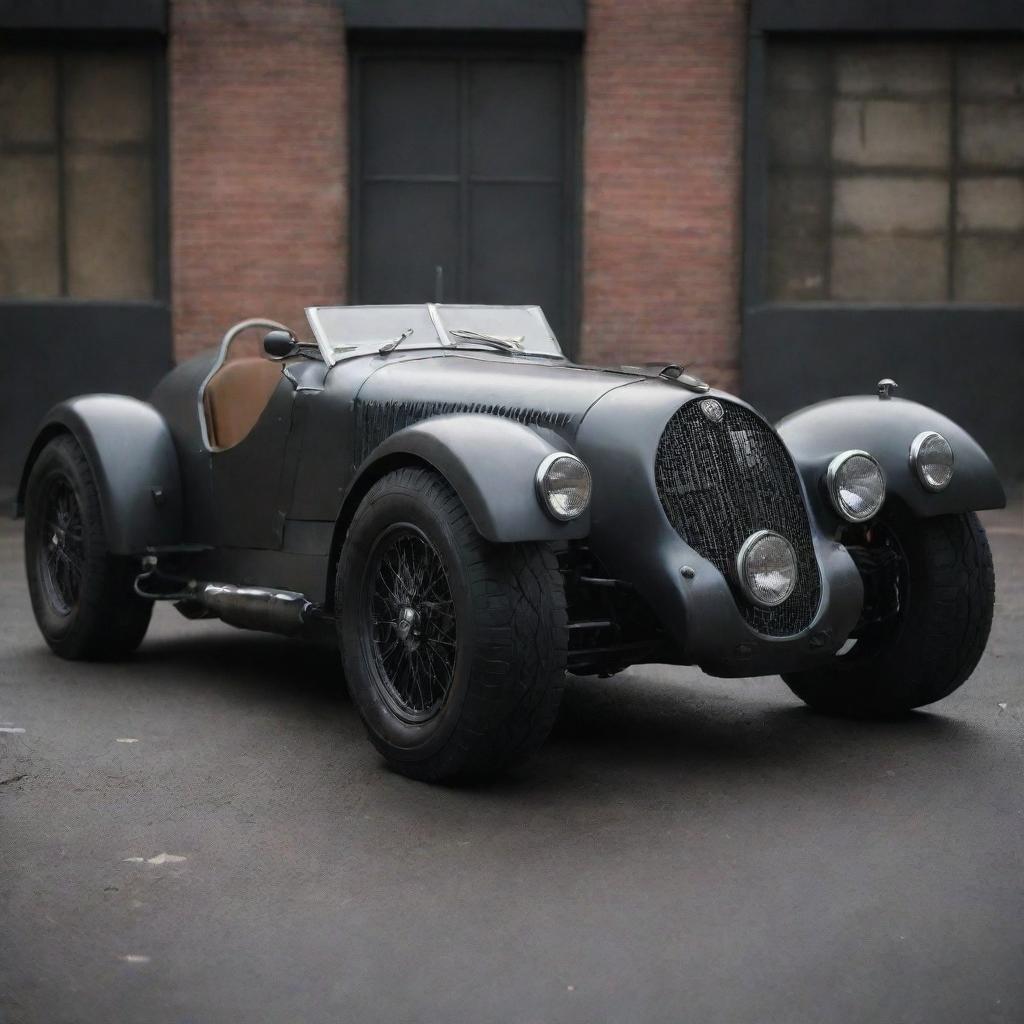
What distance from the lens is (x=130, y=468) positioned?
6543 millimetres

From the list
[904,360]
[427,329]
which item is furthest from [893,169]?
[427,329]

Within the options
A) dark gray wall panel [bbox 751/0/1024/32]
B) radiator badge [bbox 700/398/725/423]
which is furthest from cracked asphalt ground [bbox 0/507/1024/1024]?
dark gray wall panel [bbox 751/0/1024/32]

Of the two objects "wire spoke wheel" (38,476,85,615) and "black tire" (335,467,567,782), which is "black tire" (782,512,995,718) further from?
"wire spoke wheel" (38,476,85,615)

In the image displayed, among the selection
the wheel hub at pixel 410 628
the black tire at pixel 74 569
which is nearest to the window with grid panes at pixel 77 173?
the black tire at pixel 74 569

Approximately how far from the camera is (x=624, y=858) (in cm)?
403

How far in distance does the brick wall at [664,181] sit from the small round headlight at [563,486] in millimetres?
9511

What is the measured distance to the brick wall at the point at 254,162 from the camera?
13781 mm

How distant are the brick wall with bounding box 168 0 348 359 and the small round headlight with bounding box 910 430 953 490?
913cm

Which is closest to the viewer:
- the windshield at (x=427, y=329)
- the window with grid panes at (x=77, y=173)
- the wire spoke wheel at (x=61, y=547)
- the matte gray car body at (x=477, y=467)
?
the matte gray car body at (x=477, y=467)

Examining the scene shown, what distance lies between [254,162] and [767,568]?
10.1 metres

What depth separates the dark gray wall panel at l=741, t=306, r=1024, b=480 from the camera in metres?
14.0

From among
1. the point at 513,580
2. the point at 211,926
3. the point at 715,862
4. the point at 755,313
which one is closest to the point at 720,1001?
the point at 715,862

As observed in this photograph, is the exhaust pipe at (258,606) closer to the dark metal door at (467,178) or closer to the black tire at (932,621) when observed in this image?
the black tire at (932,621)

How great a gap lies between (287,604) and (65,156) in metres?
9.66
